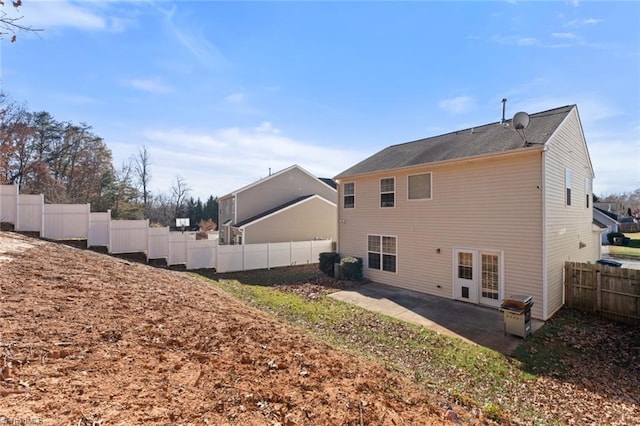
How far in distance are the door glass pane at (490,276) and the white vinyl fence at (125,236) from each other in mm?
10959

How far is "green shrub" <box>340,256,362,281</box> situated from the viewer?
14.0 metres

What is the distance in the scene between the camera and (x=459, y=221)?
36.1 feet

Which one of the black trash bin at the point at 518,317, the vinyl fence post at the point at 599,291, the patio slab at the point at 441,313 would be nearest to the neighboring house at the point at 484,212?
the patio slab at the point at 441,313

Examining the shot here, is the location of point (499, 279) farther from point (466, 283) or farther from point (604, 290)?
point (604, 290)

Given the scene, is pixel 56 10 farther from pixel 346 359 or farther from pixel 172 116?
pixel 172 116

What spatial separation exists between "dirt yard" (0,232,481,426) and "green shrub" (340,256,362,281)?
8.40 meters

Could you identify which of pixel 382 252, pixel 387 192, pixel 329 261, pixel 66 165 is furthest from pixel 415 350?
pixel 66 165

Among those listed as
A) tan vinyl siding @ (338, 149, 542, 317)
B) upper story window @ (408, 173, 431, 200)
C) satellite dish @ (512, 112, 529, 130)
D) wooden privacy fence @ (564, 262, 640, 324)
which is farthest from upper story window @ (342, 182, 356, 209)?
wooden privacy fence @ (564, 262, 640, 324)

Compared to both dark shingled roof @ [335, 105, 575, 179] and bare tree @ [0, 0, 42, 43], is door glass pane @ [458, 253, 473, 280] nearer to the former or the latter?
dark shingled roof @ [335, 105, 575, 179]

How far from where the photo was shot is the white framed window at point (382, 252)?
13.3 m

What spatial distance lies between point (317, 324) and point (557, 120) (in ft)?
35.7

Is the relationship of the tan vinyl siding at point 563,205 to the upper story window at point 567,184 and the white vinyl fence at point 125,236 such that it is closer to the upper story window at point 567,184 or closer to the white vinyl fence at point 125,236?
the upper story window at point 567,184

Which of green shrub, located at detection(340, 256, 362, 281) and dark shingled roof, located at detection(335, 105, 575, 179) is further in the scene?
green shrub, located at detection(340, 256, 362, 281)

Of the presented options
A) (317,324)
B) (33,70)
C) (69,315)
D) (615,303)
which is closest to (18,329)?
(69,315)
